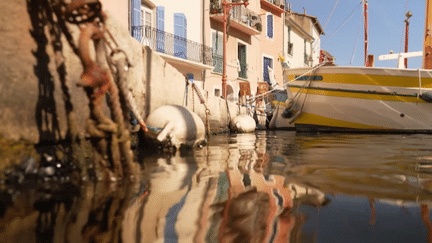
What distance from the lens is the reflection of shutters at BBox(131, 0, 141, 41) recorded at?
48.7 feet

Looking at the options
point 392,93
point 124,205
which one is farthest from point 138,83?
point 392,93

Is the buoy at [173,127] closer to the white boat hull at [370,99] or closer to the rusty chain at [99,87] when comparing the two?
the rusty chain at [99,87]

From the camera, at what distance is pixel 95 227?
158 cm

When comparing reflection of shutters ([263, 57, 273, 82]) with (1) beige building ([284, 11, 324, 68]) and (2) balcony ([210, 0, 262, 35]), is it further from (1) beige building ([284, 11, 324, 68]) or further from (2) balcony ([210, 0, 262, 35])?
(2) balcony ([210, 0, 262, 35])

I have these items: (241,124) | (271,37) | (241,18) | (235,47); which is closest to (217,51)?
(235,47)

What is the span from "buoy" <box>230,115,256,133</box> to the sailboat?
201cm

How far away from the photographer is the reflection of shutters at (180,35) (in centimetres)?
1756

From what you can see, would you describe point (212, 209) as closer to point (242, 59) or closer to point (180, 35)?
point (180, 35)

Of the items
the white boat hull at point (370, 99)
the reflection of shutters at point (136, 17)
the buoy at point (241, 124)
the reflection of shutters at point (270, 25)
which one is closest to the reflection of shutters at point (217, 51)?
the reflection of shutters at point (136, 17)

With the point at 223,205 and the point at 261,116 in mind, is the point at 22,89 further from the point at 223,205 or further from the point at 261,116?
the point at 261,116

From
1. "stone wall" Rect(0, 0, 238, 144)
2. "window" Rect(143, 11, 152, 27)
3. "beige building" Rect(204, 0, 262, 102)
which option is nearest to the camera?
"stone wall" Rect(0, 0, 238, 144)

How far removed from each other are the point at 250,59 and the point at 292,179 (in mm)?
22385

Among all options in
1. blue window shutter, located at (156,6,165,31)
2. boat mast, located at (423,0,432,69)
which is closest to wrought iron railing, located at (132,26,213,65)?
blue window shutter, located at (156,6,165,31)

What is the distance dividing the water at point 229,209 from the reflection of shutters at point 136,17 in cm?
1302
